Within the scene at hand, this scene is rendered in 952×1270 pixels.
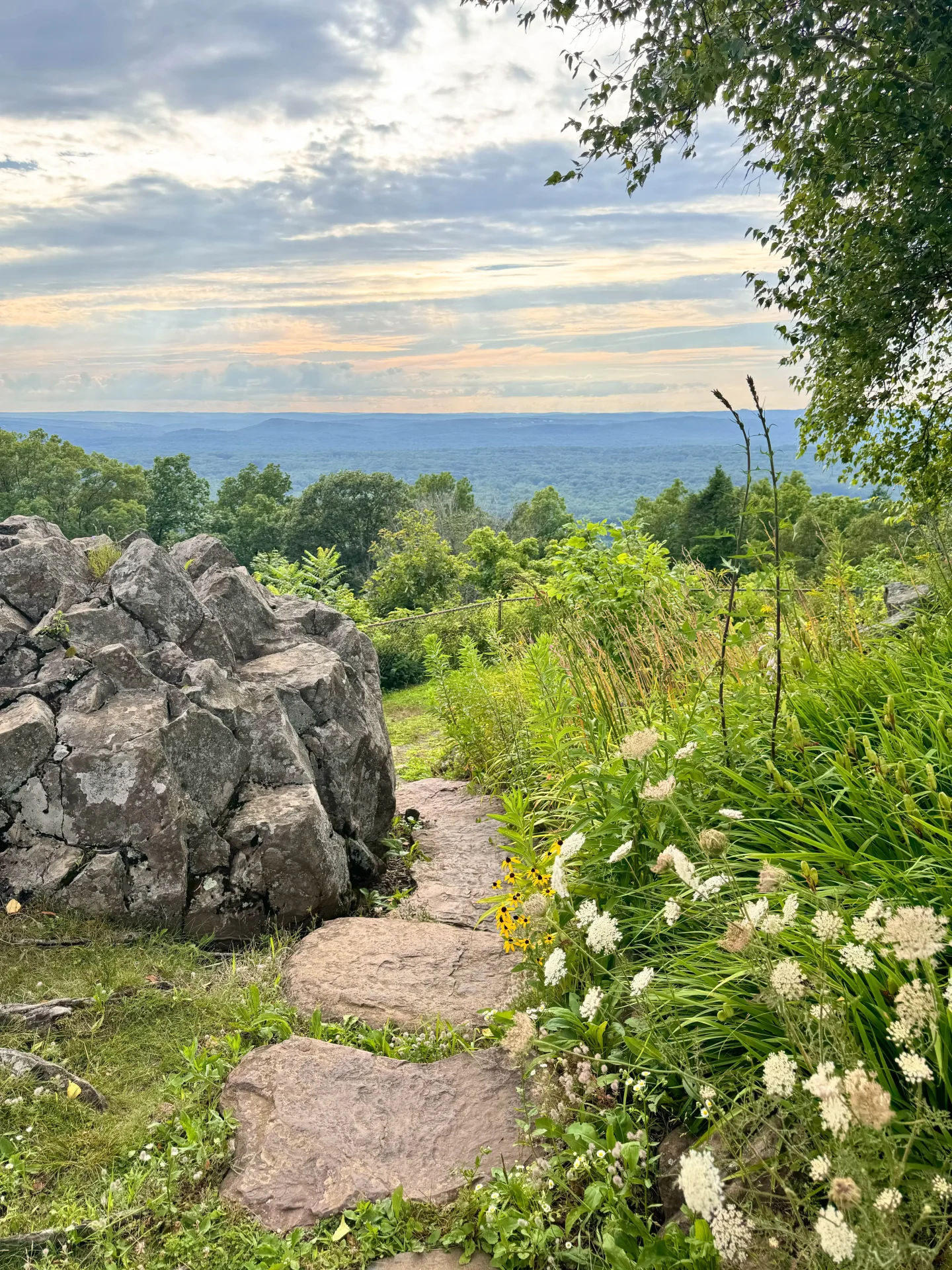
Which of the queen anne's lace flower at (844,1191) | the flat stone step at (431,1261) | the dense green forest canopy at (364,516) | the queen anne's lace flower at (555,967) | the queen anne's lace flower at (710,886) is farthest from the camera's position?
the dense green forest canopy at (364,516)

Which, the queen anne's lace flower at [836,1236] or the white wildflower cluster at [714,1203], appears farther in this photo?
the white wildflower cluster at [714,1203]

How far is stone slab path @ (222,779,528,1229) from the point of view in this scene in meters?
2.63

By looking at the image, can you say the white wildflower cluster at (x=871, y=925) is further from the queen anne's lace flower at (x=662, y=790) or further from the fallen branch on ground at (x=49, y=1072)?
the fallen branch on ground at (x=49, y=1072)

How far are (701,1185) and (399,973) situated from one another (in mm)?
2682

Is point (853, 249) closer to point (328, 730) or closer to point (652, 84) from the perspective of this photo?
point (652, 84)

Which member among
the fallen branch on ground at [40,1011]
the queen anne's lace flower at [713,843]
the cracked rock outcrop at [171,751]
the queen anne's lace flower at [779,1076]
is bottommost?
the fallen branch on ground at [40,1011]

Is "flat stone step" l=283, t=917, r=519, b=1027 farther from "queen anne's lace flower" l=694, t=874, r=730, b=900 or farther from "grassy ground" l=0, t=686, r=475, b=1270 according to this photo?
"queen anne's lace flower" l=694, t=874, r=730, b=900

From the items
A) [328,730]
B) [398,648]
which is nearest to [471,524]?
[398,648]

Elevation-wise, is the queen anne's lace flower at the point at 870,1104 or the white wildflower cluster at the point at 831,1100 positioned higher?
the queen anne's lace flower at the point at 870,1104

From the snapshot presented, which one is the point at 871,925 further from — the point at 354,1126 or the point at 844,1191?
the point at 354,1126

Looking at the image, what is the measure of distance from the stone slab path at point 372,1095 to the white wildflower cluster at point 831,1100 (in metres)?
1.45

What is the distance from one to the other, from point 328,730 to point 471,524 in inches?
2301

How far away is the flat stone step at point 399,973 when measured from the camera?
3697 mm

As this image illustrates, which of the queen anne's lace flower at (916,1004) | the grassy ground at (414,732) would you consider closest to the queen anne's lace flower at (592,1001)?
the queen anne's lace flower at (916,1004)
